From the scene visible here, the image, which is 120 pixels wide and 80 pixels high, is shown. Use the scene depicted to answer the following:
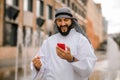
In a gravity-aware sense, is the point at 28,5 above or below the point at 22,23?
above

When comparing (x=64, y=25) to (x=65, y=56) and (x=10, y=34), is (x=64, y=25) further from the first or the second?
(x=10, y=34)

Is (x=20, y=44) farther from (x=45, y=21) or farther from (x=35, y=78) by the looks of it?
(x=35, y=78)

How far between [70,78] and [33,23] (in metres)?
30.8

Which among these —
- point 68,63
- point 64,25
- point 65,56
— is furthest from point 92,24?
point 65,56

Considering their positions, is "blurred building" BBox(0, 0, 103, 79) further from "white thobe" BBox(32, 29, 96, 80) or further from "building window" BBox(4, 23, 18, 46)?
"white thobe" BBox(32, 29, 96, 80)

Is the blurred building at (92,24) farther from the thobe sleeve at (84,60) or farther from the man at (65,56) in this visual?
the thobe sleeve at (84,60)

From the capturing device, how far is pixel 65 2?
1923 inches

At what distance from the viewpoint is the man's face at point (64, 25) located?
10.9ft

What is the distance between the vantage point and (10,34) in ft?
92.9

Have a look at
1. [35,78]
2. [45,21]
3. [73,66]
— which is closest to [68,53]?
[73,66]

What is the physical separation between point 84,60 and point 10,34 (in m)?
25.5

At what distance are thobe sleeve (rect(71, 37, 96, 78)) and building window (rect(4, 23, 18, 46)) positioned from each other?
23701 mm

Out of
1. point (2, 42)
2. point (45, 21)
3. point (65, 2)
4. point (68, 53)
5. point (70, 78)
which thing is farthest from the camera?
point (65, 2)

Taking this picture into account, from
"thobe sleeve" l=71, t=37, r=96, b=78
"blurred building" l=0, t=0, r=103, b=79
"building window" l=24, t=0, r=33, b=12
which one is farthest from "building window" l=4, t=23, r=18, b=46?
"thobe sleeve" l=71, t=37, r=96, b=78
